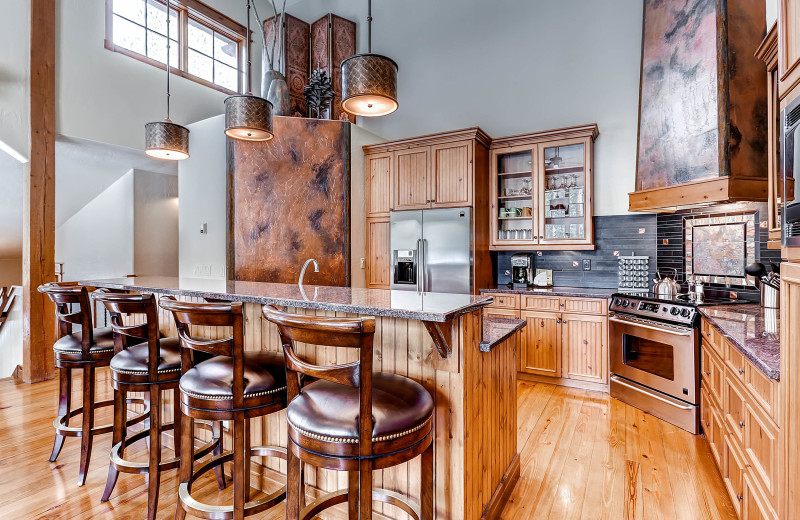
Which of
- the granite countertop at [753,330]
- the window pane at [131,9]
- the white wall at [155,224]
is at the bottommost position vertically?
the granite countertop at [753,330]

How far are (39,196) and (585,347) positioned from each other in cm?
552

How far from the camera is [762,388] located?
1558 mm

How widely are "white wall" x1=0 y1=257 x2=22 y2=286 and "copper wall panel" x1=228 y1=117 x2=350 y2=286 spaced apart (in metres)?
4.14

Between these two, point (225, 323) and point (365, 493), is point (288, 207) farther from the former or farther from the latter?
point (365, 493)

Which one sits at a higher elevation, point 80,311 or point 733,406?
point 80,311

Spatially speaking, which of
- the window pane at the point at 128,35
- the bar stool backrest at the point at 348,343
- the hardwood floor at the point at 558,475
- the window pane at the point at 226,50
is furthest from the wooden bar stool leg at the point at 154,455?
the window pane at the point at 226,50

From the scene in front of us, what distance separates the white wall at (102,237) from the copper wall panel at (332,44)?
3.06m

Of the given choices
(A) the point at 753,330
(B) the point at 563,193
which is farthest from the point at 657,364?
(B) the point at 563,193

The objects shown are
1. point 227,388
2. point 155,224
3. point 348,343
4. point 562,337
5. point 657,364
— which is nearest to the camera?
point 348,343

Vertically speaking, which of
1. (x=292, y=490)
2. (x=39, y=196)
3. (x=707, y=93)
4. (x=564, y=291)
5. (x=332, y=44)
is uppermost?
(x=332, y=44)

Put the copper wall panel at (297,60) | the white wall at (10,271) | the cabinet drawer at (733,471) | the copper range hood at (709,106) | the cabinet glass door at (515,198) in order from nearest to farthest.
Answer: the cabinet drawer at (733,471), the copper range hood at (709,106), the cabinet glass door at (515,198), the copper wall panel at (297,60), the white wall at (10,271)

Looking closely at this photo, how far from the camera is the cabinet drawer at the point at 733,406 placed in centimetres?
183

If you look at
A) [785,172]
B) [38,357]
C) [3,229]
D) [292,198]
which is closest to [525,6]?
[292,198]

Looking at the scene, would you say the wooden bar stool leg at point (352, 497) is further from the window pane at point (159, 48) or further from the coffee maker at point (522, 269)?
the window pane at point (159, 48)
